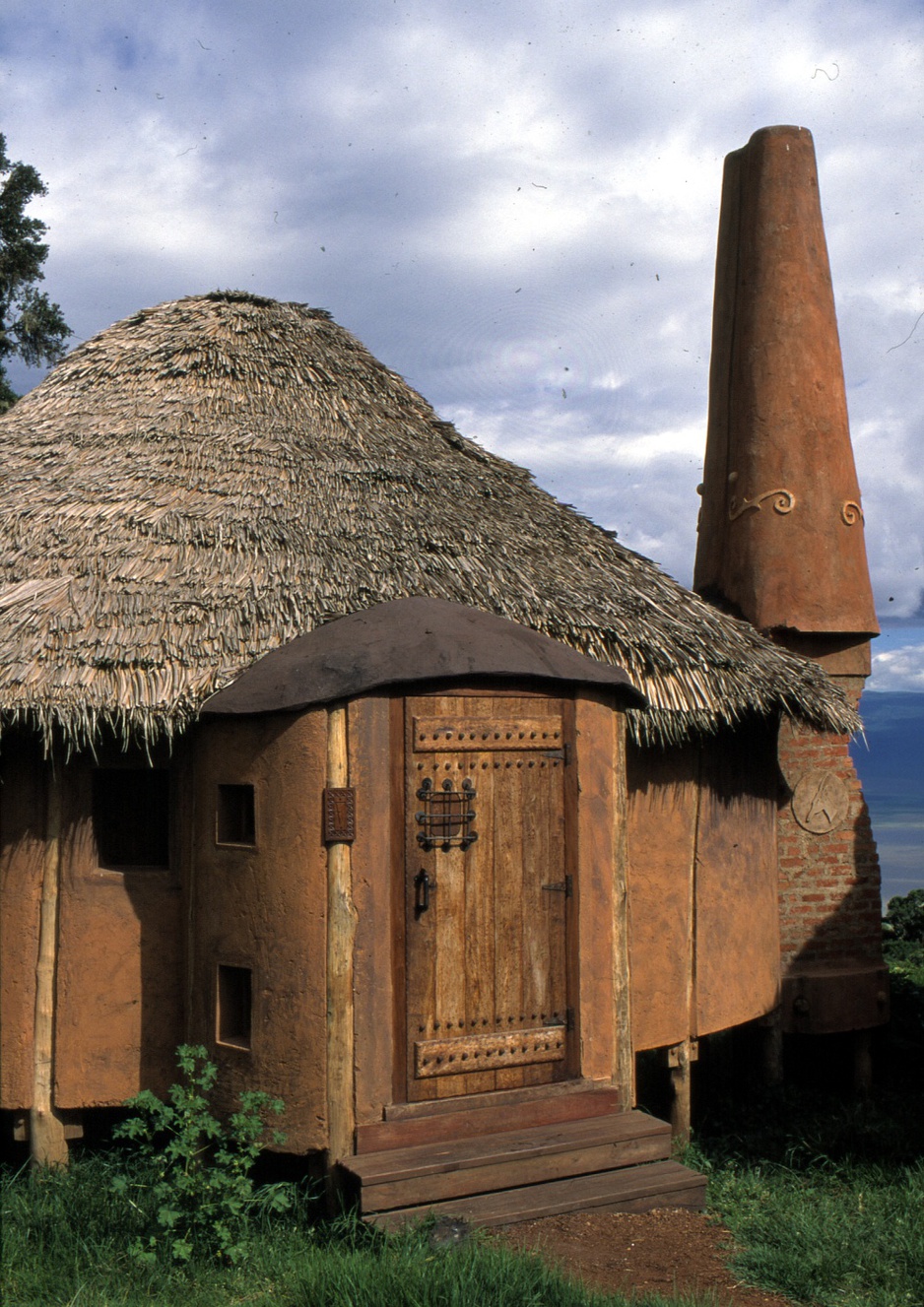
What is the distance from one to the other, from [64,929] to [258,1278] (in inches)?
82.3

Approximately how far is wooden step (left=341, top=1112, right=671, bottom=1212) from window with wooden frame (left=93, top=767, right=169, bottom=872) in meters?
2.16

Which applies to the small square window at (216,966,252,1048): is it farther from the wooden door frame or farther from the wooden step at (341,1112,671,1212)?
the wooden step at (341,1112,671,1212)

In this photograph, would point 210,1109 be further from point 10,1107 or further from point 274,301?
point 274,301

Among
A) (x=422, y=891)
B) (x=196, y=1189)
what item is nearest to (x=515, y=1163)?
(x=422, y=891)

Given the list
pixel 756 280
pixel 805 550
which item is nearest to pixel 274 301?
pixel 756 280

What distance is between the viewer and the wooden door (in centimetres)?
571

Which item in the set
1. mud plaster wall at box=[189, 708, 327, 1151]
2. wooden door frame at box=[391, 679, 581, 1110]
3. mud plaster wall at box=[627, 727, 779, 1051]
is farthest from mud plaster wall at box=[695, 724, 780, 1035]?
mud plaster wall at box=[189, 708, 327, 1151]

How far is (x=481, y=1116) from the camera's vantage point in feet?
18.7

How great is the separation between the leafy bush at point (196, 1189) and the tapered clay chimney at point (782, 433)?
5772mm

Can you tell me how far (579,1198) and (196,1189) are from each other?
67.7 inches

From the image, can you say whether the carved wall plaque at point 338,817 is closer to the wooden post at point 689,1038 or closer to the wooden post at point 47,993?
the wooden post at point 47,993

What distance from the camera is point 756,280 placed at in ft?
32.8

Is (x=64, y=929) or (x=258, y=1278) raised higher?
(x=64, y=929)

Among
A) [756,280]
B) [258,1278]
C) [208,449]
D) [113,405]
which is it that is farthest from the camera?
[756,280]
